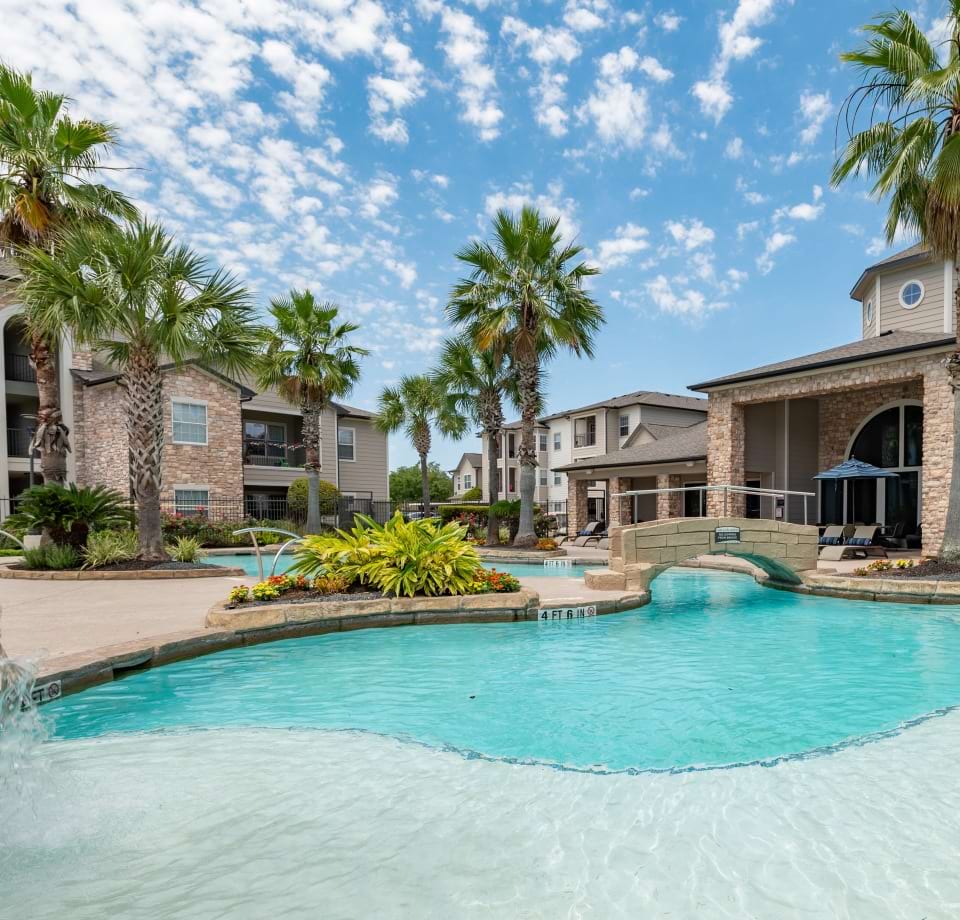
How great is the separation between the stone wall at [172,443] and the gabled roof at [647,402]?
1970 centimetres

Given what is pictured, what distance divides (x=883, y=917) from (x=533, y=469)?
1796 centimetres

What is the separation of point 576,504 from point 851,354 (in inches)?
539

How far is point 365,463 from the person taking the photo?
1325 inches

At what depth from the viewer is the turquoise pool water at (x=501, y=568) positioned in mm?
15789

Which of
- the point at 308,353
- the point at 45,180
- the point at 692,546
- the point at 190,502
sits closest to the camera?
the point at 692,546

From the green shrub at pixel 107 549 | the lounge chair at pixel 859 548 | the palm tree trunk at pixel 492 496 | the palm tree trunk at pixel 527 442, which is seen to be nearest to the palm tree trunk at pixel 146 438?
the green shrub at pixel 107 549

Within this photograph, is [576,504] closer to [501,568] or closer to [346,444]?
[501,568]

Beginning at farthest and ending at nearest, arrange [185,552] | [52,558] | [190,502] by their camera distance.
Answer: [190,502], [185,552], [52,558]

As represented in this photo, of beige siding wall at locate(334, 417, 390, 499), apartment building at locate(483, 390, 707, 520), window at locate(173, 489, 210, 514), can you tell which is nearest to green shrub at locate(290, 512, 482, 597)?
window at locate(173, 489, 210, 514)

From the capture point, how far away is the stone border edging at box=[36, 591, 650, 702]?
573 centimetres

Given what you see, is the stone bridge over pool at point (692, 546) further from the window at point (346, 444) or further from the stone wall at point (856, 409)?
the window at point (346, 444)

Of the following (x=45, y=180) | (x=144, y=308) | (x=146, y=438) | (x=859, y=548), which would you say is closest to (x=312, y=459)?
(x=146, y=438)

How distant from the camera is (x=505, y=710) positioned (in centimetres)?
556

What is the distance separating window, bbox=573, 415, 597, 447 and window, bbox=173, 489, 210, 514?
21.3 metres
